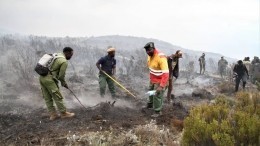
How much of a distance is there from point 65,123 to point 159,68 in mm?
2296

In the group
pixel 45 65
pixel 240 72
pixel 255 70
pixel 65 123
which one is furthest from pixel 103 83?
pixel 255 70

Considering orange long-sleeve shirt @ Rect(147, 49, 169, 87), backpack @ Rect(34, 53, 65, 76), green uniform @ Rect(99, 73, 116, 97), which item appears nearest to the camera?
backpack @ Rect(34, 53, 65, 76)

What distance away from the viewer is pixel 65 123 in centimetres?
809

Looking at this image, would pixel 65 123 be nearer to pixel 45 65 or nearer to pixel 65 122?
pixel 65 122

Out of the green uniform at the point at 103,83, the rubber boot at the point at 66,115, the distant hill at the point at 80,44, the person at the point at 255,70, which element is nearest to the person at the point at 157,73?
the rubber boot at the point at 66,115

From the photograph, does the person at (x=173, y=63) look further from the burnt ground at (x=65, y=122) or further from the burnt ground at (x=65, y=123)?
the burnt ground at (x=65, y=123)

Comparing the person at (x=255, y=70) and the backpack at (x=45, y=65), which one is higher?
the backpack at (x=45, y=65)

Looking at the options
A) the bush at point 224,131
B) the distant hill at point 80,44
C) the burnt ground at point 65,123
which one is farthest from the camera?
the distant hill at point 80,44

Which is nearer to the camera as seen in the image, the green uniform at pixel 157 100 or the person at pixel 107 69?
the green uniform at pixel 157 100

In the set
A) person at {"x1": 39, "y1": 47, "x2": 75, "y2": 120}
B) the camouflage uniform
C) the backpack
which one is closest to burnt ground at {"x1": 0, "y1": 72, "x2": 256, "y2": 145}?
person at {"x1": 39, "y1": 47, "x2": 75, "y2": 120}

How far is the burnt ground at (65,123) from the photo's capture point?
7.41 metres

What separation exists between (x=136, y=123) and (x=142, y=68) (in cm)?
1510

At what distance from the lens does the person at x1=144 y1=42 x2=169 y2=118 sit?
874 cm

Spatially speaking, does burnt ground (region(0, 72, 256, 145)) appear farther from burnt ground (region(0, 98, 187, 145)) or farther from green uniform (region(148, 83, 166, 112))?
green uniform (region(148, 83, 166, 112))
